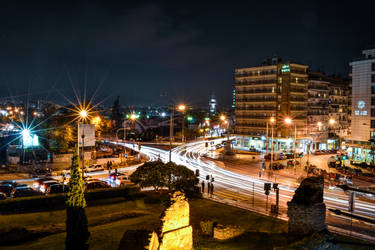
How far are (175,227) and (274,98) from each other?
206 feet

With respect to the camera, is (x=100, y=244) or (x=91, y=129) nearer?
(x=100, y=244)

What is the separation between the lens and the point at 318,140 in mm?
73688

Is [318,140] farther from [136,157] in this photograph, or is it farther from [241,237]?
[241,237]

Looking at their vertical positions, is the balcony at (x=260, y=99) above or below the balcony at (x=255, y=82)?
below

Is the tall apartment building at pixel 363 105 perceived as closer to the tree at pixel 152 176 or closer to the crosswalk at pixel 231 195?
the crosswalk at pixel 231 195

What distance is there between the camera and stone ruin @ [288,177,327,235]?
16031 millimetres

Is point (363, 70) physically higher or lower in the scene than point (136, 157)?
higher

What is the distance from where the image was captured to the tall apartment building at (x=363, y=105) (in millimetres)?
51938

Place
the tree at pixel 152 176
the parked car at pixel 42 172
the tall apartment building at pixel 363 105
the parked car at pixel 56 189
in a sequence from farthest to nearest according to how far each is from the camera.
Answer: the tall apartment building at pixel 363 105, the parked car at pixel 42 172, the parked car at pixel 56 189, the tree at pixel 152 176

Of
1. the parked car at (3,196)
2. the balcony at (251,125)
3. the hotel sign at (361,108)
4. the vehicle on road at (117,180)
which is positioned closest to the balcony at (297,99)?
the balcony at (251,125)

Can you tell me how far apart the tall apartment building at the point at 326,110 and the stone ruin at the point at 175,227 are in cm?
6464

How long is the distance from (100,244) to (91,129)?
30.6 metres

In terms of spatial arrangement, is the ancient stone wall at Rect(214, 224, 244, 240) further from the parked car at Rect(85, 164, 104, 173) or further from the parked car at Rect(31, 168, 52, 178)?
the parked car at Rect(31, 168, 52, 178)

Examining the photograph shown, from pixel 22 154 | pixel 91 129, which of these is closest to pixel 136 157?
pixel 91 129
